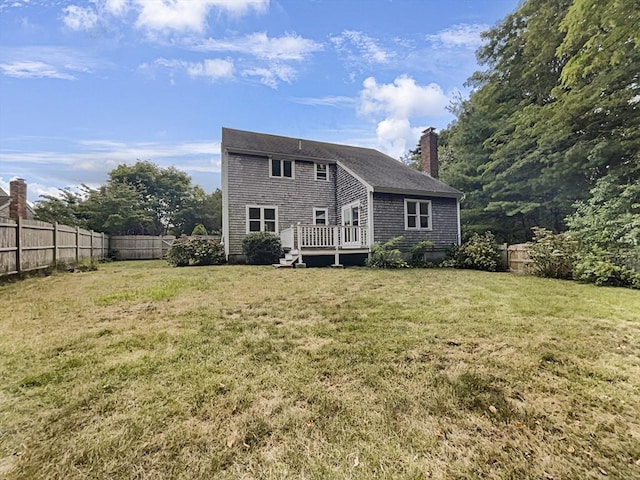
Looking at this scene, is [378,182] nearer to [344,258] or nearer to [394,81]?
[344,258]

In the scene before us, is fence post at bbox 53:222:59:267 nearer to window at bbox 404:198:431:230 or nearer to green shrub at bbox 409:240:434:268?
green shrub at bbox 409:240:434:268

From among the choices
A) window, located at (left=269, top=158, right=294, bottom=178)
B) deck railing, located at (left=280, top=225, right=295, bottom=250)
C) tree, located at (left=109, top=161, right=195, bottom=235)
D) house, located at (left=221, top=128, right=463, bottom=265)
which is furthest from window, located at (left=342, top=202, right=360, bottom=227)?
tree, located at (left=109, top=161, right=195, bottom=235)

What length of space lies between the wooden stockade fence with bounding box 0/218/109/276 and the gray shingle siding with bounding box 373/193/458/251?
1072 cm

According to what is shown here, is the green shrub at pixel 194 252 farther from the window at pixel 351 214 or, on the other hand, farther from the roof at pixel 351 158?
the window at pixel 351 214

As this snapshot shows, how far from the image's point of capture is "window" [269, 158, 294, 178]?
14.3 metres

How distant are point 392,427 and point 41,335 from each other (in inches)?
151

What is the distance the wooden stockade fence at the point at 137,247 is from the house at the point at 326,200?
26.5ft

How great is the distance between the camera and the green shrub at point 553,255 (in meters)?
8.31

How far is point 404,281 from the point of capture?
7523 mm

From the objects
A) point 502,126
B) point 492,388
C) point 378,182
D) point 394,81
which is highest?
point 394,81

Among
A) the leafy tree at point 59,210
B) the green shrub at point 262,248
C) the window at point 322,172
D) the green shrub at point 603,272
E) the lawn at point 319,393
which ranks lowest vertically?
the lawn at point 319,393

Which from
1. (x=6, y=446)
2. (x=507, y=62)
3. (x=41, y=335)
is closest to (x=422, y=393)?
(x=6, y=446)

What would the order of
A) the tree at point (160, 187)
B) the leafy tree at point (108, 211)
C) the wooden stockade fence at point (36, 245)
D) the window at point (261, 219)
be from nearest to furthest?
the wooden stockade fence at point (36, 245), the window at point (261, 219), the leafy tree at point (108, 211), the tree at point (160, 187)

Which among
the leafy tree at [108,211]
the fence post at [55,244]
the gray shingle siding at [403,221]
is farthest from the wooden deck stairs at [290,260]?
the leafy tree at [108,211]
